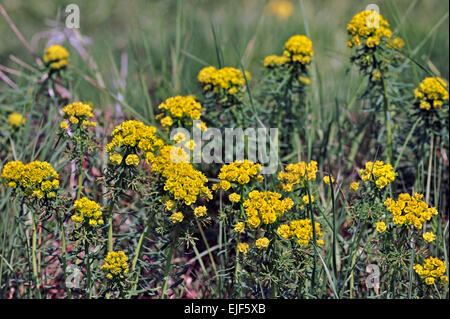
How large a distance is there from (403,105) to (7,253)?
1.92 metres

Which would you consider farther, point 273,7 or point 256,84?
point 273,7

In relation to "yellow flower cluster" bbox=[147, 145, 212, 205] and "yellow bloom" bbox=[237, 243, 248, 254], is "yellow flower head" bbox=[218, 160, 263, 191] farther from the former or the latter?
"yellow bloom" bbox=[237, 243, 248, 254]

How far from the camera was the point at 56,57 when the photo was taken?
9.05ft

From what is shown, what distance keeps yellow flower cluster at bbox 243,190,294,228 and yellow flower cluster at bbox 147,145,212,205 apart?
151mm

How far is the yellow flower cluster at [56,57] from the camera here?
274 centimetres

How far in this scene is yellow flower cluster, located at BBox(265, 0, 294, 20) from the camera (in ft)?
17.0

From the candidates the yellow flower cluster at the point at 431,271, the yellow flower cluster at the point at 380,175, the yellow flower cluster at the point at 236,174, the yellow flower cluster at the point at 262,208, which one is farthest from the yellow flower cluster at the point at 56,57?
the yellow flower cluster at the point at 431,271

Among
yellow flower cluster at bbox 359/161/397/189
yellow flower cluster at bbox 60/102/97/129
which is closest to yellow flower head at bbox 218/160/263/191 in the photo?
yellow flower cluster at bbox 359/161/397/189

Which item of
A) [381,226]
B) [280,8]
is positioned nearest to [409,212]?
[381,226]

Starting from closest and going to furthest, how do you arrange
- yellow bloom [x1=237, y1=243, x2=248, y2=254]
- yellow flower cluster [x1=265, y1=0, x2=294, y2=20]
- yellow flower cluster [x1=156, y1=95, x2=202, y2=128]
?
yellow bloom [x1=237, y1=243, x2=248, y2=254] < yellow flower cluster [x1=156, y1=95, x2=202, y2=128] < yellow flower cluster [x1=265, y1=0, x2=294, y2=20]

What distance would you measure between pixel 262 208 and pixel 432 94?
1.08m
